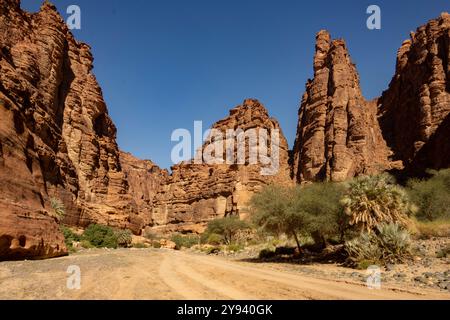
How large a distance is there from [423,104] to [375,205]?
55.0m

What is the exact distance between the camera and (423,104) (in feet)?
215

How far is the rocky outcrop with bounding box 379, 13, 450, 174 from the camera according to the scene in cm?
5742

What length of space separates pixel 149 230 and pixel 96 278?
87.2 meters

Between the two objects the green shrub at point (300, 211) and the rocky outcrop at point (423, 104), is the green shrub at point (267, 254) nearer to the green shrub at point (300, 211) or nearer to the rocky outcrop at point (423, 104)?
the green shrub at point (300, 211)

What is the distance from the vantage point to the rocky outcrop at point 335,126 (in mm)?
74000

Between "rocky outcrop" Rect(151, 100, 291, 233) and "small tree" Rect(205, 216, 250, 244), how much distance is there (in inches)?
543

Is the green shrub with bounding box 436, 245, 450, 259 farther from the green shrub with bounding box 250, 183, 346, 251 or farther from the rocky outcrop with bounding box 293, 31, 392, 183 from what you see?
the rocky outcrop with bounding box 293, 31, 392, 183

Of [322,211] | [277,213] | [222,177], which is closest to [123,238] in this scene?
[277,213]

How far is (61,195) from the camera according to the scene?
132 feet

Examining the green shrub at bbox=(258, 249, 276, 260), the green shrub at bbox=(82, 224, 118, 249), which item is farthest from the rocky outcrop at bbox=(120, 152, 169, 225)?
the green shrub at bbox=(258, 249, 276, 260)

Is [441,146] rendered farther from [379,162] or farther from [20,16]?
[20,16]

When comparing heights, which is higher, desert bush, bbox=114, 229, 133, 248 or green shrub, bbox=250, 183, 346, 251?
green shrub, bbox=250, 183, 346, 251

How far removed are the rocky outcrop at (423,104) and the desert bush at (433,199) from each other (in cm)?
1508

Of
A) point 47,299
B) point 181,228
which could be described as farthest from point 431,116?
point 47,299
